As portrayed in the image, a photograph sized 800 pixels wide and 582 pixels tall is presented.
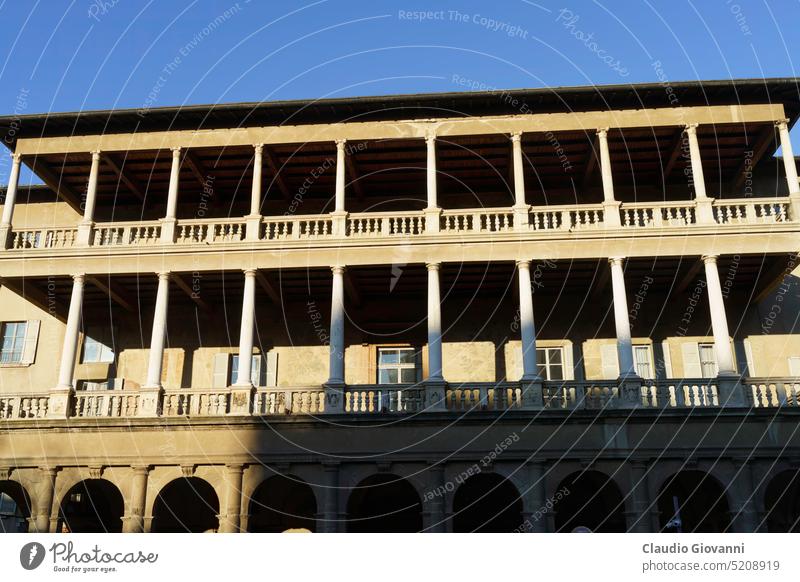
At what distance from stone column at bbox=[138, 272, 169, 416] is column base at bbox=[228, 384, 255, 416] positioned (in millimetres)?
2123

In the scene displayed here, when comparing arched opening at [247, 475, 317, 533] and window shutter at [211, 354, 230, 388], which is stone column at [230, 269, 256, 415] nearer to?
window shutter at [211, 354, 230, 388]

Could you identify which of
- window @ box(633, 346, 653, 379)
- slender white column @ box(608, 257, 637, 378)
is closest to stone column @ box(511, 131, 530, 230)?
slender white column @ box(608, 257, 637, 378)

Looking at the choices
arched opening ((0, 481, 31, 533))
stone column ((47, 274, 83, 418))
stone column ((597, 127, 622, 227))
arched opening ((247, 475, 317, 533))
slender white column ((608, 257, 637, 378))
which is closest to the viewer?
slender white column ((608, 257, 637, 378))

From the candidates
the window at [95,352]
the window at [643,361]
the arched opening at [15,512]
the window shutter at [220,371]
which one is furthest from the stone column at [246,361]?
the window at [643,361]

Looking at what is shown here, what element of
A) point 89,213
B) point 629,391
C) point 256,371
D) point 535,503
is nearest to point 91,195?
point 89,213

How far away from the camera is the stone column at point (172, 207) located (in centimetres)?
2511

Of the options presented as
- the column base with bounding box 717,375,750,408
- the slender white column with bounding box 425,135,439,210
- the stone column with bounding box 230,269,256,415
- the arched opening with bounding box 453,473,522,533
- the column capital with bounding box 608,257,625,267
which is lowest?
the arched opening with bounding box 453,473,522,533

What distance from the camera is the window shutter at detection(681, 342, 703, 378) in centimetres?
2588

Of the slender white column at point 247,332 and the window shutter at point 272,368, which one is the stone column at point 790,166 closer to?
the slender white column at point 247,332

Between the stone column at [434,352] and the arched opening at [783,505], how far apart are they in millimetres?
10161

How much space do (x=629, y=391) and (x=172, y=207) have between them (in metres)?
14.3

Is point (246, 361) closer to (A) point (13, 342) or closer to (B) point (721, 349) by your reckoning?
(A) point (13, 342)
